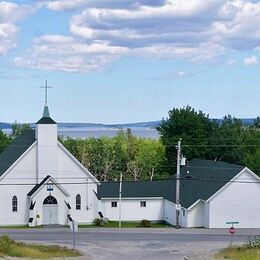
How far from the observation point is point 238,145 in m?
91.4

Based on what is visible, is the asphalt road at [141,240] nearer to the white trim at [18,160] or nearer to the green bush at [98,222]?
the green bush at [98,222]

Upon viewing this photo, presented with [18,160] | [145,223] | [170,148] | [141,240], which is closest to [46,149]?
[18,160]

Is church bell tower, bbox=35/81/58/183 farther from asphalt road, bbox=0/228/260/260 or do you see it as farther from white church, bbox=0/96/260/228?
asphalt road, bbox=0/228/260/260

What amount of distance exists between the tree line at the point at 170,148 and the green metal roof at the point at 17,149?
74.8 feet

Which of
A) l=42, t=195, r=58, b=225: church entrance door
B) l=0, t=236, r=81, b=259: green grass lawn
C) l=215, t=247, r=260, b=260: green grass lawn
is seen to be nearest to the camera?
l=215, t=247, r=260, b=260: green grass lawn

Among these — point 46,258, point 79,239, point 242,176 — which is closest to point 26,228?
Answer: point 79,239

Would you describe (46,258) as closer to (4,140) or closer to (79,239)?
(79,239)

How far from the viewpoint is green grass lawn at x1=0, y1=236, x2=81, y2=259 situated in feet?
126

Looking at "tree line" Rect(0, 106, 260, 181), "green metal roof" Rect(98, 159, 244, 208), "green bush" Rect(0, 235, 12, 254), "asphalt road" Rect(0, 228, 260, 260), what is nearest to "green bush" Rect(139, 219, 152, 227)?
"asphalt road" Rect(0, 228, 260, 260)

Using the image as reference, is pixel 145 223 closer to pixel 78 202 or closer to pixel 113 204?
pixel 113 204

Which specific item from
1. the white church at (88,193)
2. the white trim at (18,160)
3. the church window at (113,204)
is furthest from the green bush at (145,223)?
the white trim at (18,160)

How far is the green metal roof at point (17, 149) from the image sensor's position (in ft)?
213

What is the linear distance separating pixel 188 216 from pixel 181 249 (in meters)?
16.6

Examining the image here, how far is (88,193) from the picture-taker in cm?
6538
